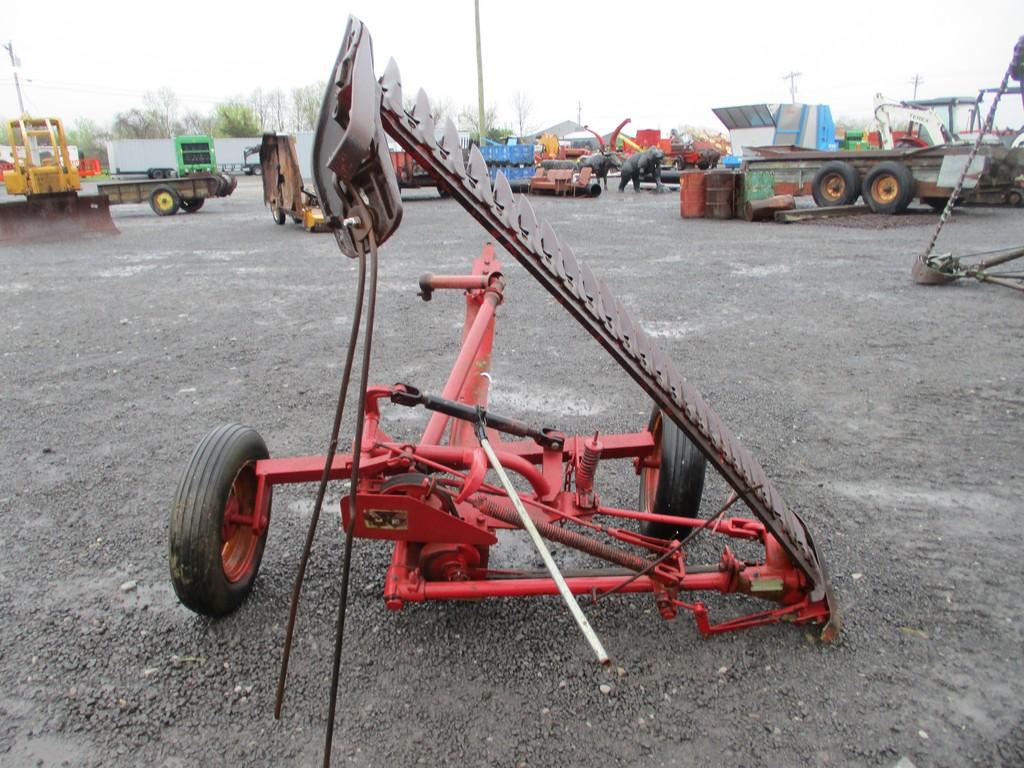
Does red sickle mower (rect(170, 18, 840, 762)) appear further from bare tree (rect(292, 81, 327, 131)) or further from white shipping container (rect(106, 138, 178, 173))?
bare tree (rect(292, 81, 327, 131))

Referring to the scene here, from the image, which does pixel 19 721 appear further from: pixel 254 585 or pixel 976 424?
pixel 976 424

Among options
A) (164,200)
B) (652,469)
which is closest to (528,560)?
(652,469)

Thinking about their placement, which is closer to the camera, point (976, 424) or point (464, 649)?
point (464, 649)

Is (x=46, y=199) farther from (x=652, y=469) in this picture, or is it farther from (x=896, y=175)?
(x=896, y=175)

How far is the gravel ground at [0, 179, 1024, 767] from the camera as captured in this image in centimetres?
222

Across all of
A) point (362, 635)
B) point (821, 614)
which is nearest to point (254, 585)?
point (362, 635)

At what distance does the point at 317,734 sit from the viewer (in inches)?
87.4

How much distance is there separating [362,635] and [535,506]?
79 cm

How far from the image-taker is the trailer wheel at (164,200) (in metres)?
20.0

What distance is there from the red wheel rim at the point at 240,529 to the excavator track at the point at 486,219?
151 centimetres

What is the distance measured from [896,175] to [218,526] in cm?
1576

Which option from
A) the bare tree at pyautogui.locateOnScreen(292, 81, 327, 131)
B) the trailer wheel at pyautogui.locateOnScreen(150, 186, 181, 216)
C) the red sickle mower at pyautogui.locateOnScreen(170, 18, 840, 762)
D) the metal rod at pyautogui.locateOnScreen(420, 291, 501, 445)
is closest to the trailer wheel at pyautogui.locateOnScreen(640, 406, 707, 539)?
the red sickle mower at pyautogui.locateOnScreen(170, 18, 840, 762)

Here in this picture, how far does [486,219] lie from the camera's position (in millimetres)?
1824

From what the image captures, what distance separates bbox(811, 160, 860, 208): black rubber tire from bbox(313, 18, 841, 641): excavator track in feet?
49.8
